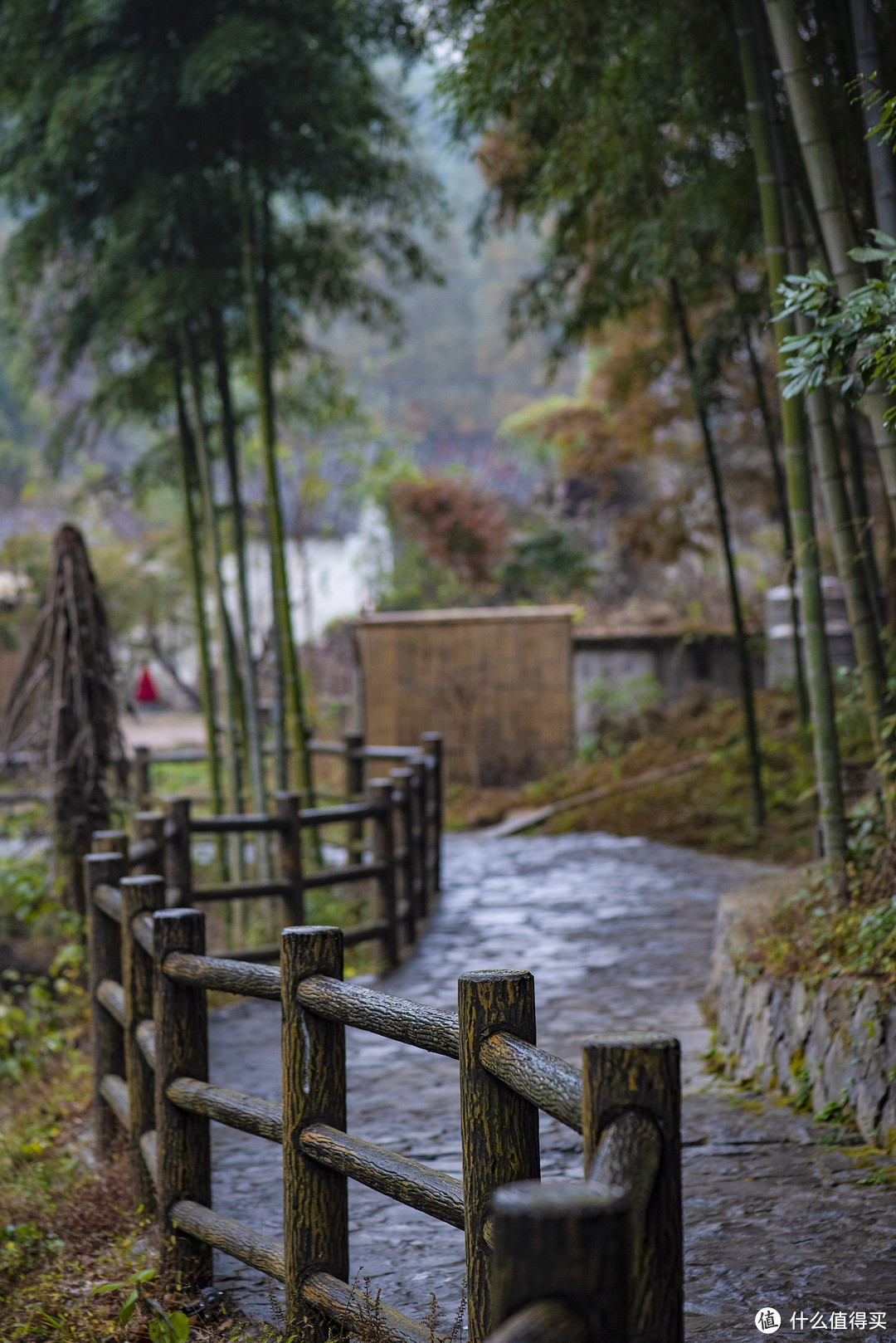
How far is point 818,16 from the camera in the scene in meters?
4.52

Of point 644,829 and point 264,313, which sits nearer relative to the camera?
point 264,313

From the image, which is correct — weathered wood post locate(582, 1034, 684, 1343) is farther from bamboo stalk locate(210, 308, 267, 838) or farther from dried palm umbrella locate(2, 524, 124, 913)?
bamboo stalk locate(210, 308, 267, 838)

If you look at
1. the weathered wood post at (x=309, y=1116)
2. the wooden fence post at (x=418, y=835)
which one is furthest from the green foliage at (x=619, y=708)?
the weathered wood post at (x=309, y=1116)

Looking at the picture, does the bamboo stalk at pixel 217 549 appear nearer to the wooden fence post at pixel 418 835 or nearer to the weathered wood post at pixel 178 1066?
the wooden fence post at pixel 418 835

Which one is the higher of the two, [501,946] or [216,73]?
[216,73]

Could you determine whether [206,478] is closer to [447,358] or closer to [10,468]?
[10,468]

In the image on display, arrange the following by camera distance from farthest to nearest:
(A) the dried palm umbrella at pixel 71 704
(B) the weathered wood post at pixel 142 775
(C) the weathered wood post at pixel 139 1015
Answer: (B) the weathered wood post at pixel 142 775 < (A) the dried palm umbrella at pixel 71 704 < (C) the weathered wood post at pixel 139 1015

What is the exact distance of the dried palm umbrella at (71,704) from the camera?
597 centimetres

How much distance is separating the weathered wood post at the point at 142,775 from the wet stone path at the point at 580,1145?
2.32 metres

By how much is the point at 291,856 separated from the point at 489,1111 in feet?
13.0

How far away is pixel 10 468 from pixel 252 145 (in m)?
27.1

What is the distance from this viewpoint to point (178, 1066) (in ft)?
9.92

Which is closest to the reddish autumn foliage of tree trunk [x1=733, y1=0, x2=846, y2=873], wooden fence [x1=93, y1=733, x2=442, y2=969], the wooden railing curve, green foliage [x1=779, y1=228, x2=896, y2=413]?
the wooden railing curve

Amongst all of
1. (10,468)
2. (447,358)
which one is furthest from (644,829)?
(447,358)
